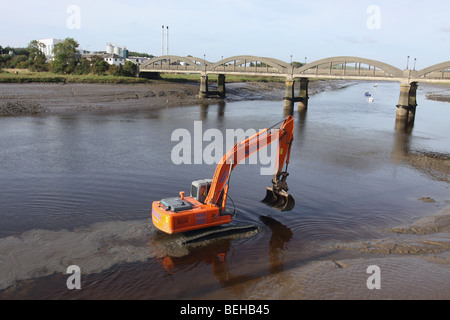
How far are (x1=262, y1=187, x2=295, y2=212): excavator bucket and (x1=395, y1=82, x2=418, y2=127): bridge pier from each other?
37.5m

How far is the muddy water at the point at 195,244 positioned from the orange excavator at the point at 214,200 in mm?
863

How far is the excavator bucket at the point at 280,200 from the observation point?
16703 mm

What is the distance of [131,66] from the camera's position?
77500 mm

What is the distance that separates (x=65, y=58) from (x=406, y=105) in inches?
2498

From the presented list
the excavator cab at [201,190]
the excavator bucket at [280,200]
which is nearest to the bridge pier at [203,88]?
the excavator bucket at [280,200]

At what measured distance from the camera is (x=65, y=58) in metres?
79.4

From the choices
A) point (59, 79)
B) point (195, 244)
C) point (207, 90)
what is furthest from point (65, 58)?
point (195, 244)

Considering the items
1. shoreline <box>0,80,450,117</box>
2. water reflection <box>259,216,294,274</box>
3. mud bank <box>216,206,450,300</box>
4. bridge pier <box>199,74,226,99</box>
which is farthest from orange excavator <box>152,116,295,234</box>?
bridge pier <box>199,74,226,99</box>

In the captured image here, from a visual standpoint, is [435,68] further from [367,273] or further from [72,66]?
[72,66]

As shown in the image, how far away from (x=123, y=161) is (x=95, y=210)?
8.97 metres

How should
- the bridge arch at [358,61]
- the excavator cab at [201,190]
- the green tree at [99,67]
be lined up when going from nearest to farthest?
the excavator cab at [201,190]
the bridge arch at [358,61]
the green tree at [99,67]

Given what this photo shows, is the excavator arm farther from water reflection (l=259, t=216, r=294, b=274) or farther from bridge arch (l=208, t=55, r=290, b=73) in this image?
bridge arch (l=208, t=55, r=290, b=73)

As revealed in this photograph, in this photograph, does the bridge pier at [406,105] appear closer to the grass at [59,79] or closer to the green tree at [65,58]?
the grass at [59,79]
